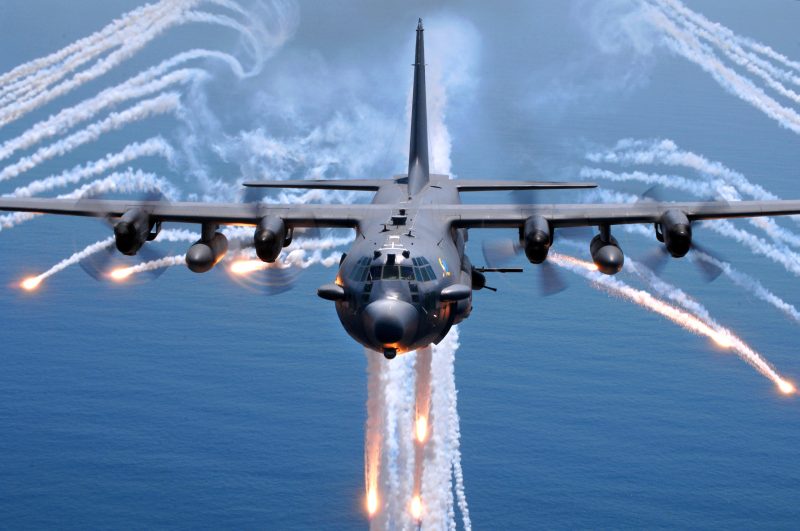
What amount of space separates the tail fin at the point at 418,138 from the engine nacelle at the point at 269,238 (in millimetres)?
8239

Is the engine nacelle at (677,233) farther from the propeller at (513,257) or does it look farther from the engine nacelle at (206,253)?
the engine nacelle at (206,253)

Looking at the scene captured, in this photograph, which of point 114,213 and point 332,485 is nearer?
point 114,213

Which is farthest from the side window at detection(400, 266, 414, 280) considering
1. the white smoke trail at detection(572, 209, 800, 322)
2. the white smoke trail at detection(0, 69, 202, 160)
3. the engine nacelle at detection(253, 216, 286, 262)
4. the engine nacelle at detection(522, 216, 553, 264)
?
the white smoke trail at detection(572, 209, 800, 322)

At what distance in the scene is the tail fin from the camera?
51.8 m

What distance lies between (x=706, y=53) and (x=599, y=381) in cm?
8748

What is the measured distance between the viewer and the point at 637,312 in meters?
178

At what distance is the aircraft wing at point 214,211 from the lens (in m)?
45.1

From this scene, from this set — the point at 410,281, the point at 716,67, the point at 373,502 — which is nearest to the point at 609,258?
the point at 410,281

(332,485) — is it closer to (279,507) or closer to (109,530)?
(279,507)

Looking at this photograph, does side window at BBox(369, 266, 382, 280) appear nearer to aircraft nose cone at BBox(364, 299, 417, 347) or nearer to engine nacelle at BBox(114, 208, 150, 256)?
aircraft nose cone at BBox(364, 299, 417, 347)

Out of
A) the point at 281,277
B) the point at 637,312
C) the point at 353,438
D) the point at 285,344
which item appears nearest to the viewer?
the point at 281,277

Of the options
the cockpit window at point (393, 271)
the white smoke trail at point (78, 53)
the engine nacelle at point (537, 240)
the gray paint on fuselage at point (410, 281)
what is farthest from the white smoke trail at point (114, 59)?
the cockpit window at point (393, 271)

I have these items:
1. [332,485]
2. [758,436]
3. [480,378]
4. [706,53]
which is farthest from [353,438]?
[706,53]

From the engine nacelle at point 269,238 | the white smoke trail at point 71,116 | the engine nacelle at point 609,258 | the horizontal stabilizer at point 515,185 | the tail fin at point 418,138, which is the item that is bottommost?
the engine nacelle at point 609,258
